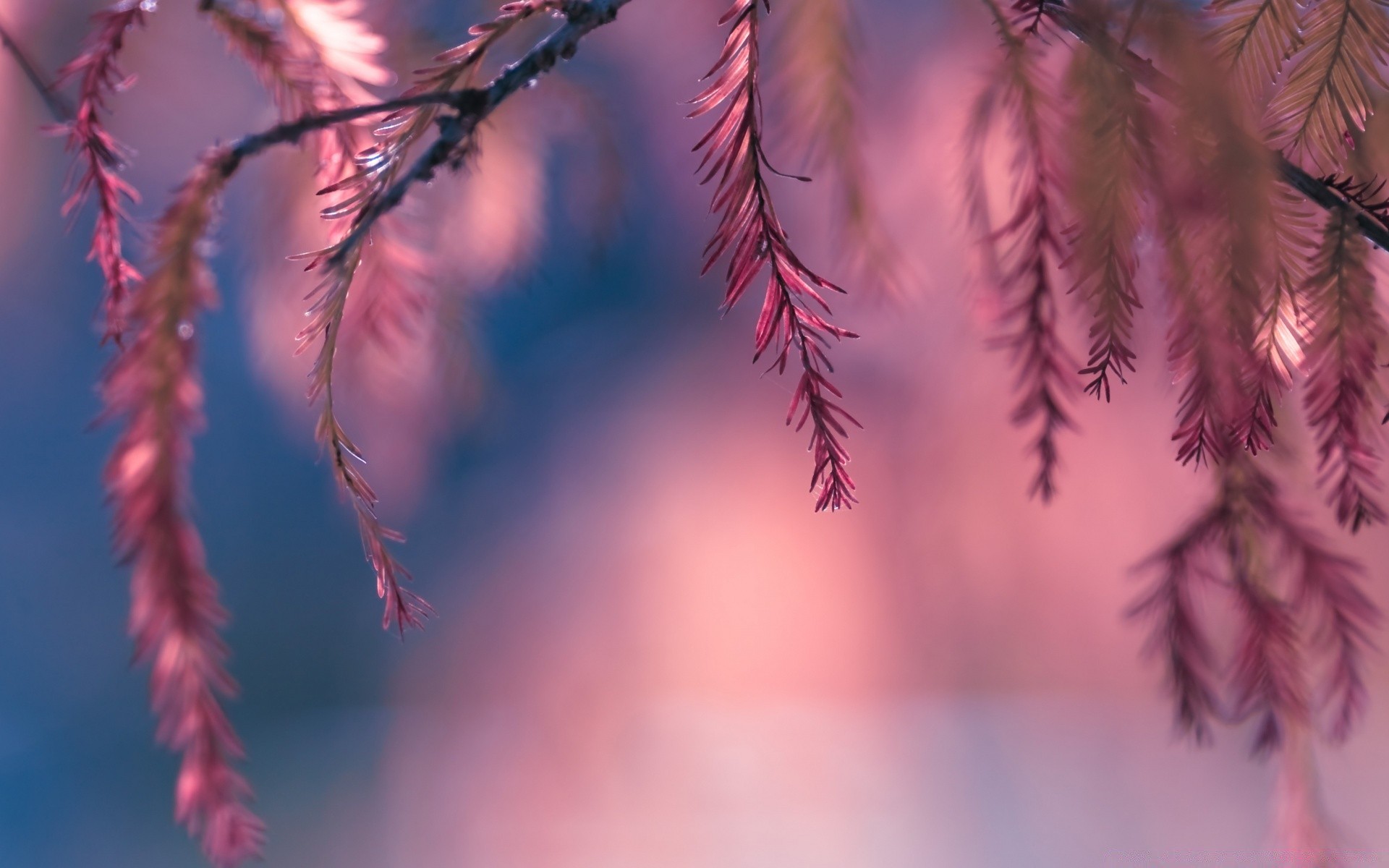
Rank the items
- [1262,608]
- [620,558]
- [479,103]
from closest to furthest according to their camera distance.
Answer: [479,103], [1262,608], [620,558]

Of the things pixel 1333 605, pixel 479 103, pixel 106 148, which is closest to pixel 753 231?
pixel 479 103

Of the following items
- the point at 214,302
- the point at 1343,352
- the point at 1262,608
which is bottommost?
the point at 1262,608

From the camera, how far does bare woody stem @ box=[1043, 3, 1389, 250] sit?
0.22 metres

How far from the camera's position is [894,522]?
2.32 feet

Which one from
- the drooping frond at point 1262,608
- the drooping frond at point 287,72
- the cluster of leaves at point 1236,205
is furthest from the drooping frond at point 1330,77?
the drooping frond at point 287,72

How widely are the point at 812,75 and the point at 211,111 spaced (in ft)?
1.65

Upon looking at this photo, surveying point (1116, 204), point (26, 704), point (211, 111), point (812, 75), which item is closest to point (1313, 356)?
point (1116, 204)

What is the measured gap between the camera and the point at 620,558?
745 mm

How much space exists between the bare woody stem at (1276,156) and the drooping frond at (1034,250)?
7cm

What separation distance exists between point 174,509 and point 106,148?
0.11m

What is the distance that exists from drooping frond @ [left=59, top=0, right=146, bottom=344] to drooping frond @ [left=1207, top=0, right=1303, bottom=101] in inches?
12.1

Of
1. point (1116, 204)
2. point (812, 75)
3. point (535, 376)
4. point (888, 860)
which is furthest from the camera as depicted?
point (535, 376)

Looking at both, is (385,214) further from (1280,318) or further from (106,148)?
(1280,318)

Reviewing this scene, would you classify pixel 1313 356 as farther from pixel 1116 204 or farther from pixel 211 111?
pixel 211 111
